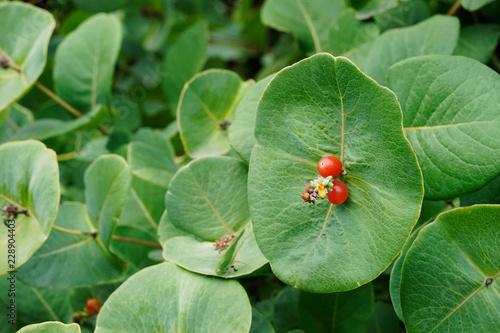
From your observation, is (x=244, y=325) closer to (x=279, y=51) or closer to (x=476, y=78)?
(x=476, y=78)

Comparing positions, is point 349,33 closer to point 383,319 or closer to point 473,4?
point 473,4

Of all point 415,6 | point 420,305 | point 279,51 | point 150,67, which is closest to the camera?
point 420,305

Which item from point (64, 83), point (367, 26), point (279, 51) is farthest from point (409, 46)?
point (64, 83)

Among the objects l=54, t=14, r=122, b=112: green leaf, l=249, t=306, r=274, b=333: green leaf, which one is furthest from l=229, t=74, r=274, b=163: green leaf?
l=54, t=14, r=122, b=112: green leaf

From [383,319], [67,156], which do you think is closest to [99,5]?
[67,156]

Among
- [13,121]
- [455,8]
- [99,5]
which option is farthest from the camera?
[99,5]

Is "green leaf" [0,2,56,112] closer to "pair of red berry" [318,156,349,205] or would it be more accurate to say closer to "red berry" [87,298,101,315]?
"red berry" [87,298,101,315]

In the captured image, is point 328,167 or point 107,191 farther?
point 107,191

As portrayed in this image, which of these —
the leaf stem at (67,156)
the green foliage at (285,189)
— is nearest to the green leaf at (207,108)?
the green foliage at (285,189)
